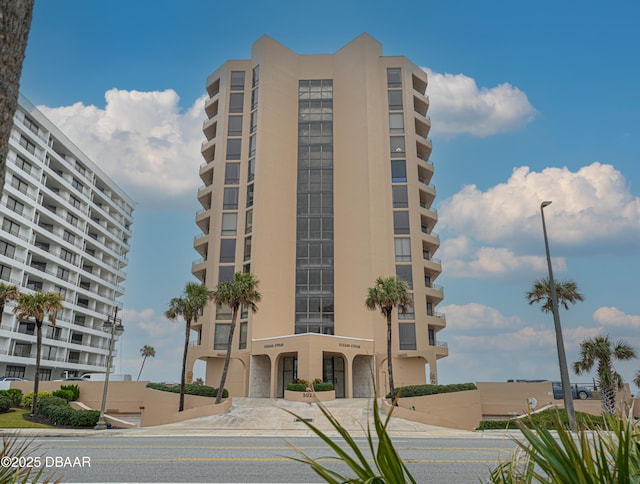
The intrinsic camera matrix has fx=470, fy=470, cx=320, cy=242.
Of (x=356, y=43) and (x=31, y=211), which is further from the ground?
(x=356, y=43)

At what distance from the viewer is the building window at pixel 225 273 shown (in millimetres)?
48500

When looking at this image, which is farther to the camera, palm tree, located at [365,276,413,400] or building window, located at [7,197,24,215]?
building window, located at [7,197,24,215]

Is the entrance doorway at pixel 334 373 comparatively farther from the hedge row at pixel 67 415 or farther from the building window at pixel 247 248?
the hedge row at pixel 67 415

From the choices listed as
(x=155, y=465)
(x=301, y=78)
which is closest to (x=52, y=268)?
(x=301, y=78)

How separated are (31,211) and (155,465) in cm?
6237

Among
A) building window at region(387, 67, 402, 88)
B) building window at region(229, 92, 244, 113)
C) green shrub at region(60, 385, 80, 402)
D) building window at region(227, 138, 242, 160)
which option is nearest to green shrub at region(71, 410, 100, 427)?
green shrub at region(60, 385, 80, 402)

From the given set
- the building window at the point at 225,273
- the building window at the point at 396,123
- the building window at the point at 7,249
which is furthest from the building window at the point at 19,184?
the building window at the point at 396,123

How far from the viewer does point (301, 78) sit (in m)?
56.8

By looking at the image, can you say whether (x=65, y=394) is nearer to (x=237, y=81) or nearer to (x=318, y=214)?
(x=318, y=214)

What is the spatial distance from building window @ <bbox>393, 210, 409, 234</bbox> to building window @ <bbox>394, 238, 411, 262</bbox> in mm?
985

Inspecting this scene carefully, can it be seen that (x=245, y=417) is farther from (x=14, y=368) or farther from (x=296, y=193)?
(x=14, y=368)

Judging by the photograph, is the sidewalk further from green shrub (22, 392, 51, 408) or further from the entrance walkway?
green shrub (22, 392, 51, 408)

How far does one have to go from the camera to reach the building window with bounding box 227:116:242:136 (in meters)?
54.0

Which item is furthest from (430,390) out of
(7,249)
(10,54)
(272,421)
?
(7,249)
